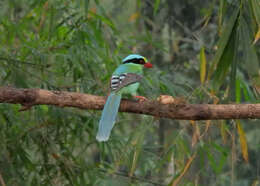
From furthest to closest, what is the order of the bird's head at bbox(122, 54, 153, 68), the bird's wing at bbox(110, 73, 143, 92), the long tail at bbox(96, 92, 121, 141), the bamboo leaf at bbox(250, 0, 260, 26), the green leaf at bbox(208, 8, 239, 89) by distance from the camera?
→ the bird's head at bbox(122, 54, 153, 68) < the bird's wing at bbox(110, 73, 143, 92) < the long tail at bbox(96, 92, 121, 141) < the green leaf at bbox(208, 8, 239, 89) < the bamboo leaf at bbox(250, 0, 260, 26)

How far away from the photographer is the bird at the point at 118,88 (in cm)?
281

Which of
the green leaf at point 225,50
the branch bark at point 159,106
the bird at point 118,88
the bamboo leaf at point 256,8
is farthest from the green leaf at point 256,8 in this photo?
the bird at point 118,88

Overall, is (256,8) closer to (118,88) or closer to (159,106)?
(159,106)

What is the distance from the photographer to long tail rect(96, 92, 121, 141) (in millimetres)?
2793

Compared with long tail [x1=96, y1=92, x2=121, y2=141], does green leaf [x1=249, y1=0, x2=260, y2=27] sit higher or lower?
higher

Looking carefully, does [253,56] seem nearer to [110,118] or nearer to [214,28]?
[110,118]

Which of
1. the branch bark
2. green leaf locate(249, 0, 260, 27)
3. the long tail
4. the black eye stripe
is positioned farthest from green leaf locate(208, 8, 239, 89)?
the black eye stripe

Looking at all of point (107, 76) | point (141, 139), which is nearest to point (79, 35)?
point (107, 76)

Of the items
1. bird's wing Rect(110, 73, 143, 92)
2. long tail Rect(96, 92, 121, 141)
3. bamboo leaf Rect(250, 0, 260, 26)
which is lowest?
long tail Rect(96, 92, 121, 141)

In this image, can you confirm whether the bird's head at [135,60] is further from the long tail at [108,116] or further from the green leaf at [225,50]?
the green leaf at [225,50]

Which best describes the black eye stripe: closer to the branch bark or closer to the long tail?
the long tail

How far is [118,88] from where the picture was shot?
301cm

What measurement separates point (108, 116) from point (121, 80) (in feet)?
1.23

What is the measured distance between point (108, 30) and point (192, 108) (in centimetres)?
202
